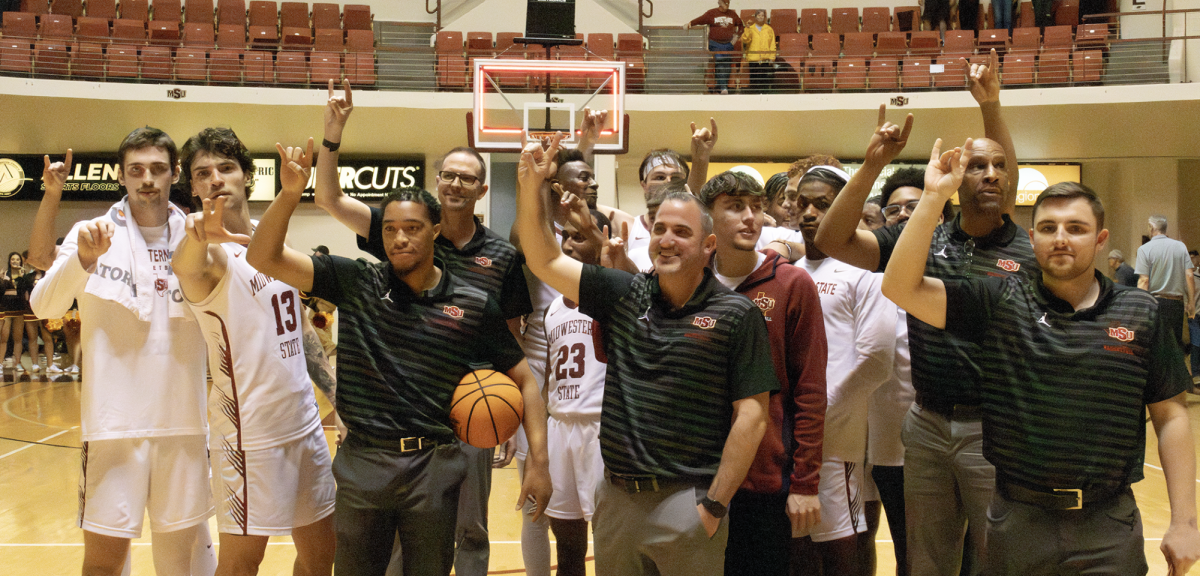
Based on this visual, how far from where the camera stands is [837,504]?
3182 mm

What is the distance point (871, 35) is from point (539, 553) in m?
13.0

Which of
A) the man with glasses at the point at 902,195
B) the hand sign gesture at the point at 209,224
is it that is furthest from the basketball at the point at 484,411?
the man with glasses at the point at 902,195

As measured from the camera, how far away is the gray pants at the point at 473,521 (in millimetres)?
3307

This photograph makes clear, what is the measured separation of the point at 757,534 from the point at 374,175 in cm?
1248

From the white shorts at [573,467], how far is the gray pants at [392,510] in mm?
819

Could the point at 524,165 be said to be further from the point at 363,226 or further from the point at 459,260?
the point at 363,226

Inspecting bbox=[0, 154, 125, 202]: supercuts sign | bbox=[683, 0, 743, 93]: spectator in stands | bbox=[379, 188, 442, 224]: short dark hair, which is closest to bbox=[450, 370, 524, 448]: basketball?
bbox=[379, 188, 442, 224]: short dark hair

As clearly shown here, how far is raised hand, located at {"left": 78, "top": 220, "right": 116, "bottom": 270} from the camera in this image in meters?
2.88

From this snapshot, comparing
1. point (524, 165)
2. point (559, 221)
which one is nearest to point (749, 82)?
point (559, 221)

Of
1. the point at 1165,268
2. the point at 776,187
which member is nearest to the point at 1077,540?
the point at 776,187

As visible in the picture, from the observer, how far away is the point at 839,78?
13203 mm

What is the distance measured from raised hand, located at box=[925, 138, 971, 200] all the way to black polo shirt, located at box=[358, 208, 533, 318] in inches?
62.4

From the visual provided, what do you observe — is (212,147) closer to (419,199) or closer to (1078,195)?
(419,199)

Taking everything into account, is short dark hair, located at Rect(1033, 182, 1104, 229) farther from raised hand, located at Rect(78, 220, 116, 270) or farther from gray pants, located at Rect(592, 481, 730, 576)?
raised hand, located at Rect(78, 220, 116, 270)
